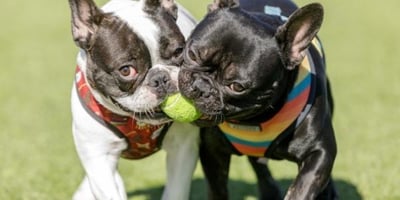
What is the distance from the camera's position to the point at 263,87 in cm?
527

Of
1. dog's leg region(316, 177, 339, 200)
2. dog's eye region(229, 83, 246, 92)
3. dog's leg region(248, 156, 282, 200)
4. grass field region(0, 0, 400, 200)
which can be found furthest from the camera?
grass field region(0, 0, 400, 200)

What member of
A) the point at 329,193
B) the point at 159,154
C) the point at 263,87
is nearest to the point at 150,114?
the point at 263,87

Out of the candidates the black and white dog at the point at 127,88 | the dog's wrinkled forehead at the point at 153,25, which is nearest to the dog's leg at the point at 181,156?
the black and white dog at the point at 127,88

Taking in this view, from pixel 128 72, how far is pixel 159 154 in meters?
3.37

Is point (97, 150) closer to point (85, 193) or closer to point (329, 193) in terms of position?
point (85, 193)

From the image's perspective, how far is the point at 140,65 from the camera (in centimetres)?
545

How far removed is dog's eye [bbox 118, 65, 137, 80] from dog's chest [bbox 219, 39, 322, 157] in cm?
69

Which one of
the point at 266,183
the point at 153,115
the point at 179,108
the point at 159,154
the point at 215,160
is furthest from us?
the point at 159,154

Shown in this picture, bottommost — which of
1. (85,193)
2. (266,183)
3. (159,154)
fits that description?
(159,154)

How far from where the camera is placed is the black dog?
17.1 ft

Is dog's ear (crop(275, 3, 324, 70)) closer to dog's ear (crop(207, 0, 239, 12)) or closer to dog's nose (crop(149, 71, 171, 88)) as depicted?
dog's ear (crop(207, 0, 239, 12))

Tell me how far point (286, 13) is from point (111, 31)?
1261 millimetres

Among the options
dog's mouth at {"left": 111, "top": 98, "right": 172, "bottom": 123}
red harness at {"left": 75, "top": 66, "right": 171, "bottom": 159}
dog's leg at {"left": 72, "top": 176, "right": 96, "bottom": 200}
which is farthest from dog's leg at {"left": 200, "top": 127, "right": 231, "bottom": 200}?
dog's leg at {"left": 72, "top": 176, "right": 96, "bottom": 200}

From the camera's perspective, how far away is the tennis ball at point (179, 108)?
17.5 feet
